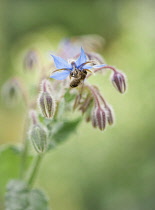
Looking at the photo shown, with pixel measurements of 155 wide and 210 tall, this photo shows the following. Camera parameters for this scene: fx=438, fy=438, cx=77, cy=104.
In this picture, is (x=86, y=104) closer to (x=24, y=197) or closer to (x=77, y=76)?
(x=77, y=76)

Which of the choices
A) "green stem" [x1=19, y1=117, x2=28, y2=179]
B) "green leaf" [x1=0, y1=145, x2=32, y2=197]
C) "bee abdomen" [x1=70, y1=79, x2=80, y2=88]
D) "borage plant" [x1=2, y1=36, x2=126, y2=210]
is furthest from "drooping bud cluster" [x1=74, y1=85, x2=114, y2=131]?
"green leaf" [x1=0, y1=145, x2=32, y2=197]

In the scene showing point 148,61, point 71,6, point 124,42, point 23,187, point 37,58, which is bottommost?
point 23,187

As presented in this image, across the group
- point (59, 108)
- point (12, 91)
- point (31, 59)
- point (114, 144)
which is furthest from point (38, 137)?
point (114, 144)

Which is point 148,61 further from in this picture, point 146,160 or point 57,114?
point 57,114

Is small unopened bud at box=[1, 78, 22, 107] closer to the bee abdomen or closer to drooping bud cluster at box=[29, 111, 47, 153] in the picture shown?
drooping bud cluster at box=[29, 111, 47, 153]

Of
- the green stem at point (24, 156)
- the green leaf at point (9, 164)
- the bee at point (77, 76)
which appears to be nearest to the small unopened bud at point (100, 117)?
the bee at point (77, 76)

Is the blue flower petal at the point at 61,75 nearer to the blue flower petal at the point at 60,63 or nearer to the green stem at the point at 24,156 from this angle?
the blue flower petal at the point at 60,63

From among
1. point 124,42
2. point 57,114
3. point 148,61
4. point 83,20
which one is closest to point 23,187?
point 57,114
